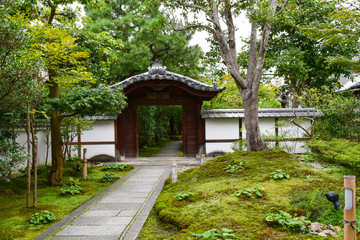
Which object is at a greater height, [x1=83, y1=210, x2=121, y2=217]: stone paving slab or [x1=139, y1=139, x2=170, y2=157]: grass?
[x1=139, y1=139, x2=170, y2=157]: grass

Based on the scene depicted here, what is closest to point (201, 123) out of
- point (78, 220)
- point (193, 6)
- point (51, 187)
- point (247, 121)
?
point (247, 121)

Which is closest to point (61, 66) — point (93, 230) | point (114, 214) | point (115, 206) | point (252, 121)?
point (115, 206)

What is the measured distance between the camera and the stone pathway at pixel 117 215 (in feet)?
13.5

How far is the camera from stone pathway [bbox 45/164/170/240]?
413 centimetres

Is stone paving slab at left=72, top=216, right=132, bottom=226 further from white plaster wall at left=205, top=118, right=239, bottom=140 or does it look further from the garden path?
white plaster wall at left=205, top=118, right=239, bottom=140

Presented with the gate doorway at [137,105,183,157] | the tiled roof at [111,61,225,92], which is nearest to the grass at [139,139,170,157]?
the gate doorway at [137,105,183,157]

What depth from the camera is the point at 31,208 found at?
5227 millimetres

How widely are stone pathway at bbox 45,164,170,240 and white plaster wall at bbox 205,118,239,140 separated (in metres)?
5.17

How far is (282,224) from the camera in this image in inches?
144

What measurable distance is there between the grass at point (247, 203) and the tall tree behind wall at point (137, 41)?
9386 mm

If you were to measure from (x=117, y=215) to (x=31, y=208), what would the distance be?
1.77 metres

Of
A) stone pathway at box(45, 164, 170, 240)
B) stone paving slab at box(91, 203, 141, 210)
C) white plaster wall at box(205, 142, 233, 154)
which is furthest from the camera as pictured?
white plaster wall at box(205, 142, 233, 154)

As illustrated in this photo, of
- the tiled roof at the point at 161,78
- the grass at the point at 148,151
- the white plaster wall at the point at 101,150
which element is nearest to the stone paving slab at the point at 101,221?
the tiled roof at the point at 161,78

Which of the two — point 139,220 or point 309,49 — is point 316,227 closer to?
point 139,220
